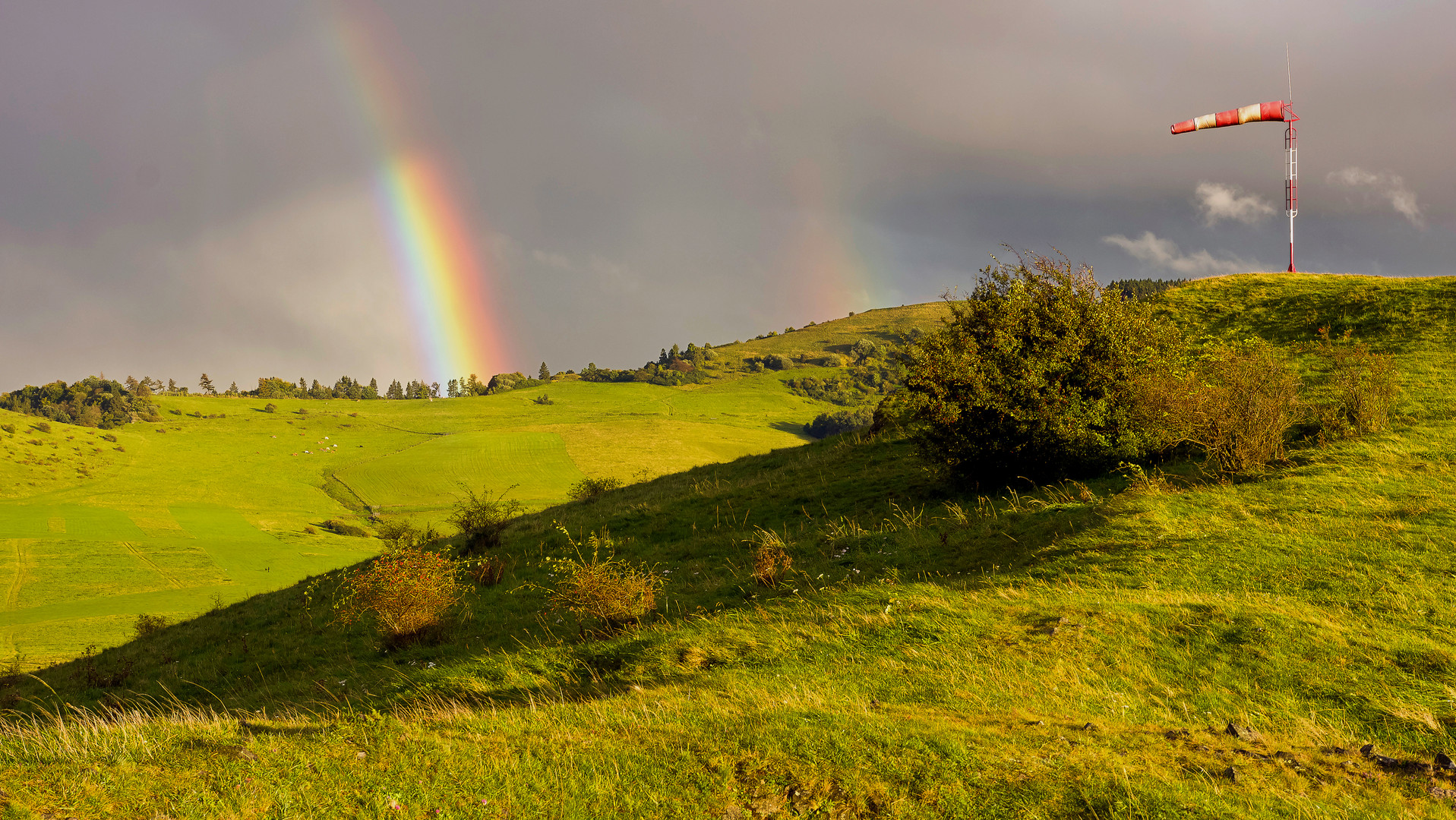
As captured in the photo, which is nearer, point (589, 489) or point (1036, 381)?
point (1036, 381)

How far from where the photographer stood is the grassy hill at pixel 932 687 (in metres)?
6.01

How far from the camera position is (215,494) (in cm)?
14250

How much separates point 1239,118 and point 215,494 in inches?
6582

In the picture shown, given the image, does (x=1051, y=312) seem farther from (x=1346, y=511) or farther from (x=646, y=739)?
(x=646, y=739)

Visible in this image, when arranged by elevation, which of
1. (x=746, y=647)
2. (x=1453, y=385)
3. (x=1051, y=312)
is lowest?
(x=746, y=647)

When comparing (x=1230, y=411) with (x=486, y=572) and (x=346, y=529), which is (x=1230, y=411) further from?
(x=346, y=529)

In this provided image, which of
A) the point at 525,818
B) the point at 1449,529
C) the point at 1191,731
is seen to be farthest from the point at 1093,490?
the point at 525,818

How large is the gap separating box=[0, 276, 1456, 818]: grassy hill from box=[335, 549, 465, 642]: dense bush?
0.64 m

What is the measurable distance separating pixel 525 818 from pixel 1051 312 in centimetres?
1870

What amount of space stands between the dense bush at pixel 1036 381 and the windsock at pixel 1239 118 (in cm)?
1429

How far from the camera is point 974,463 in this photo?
798 inches

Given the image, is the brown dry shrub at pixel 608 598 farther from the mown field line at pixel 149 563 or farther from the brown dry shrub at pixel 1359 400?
the mown field line at pixel 149 563

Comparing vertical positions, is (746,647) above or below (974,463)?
below

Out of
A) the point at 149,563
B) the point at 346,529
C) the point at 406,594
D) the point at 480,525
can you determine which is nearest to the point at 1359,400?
the point at 406,594
